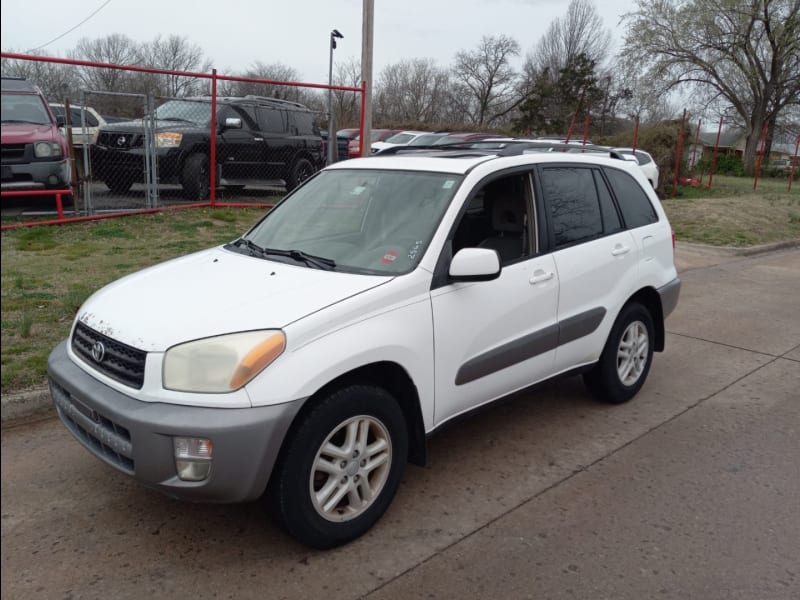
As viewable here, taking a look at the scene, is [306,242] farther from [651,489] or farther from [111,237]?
[111,237]

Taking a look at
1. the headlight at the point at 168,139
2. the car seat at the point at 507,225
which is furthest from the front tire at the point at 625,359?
the headlight at the point at 168,139

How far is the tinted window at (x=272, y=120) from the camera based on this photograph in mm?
12258

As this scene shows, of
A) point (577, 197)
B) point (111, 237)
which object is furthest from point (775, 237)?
point (111, 237)

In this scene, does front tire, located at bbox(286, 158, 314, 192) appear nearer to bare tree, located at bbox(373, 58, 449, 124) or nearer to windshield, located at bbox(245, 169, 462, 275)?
windshield, located at bbox(245, 169, 462, 275)

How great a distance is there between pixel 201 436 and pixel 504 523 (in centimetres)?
156

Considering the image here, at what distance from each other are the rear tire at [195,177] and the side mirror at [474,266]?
875 centimetres

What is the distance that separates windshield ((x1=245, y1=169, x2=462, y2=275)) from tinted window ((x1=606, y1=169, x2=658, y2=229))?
1624 millimetres

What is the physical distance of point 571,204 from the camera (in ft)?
14.4

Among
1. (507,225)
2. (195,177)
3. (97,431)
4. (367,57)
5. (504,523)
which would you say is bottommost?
(504,523)

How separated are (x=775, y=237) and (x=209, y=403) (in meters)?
14.5

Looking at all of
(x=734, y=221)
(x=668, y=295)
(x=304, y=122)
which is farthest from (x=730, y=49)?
(x=668, y=295)

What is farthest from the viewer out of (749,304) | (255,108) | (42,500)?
(255,108)

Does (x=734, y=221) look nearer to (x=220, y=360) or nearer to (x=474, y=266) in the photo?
(x=474, y=266)

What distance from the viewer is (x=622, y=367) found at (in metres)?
4.85
